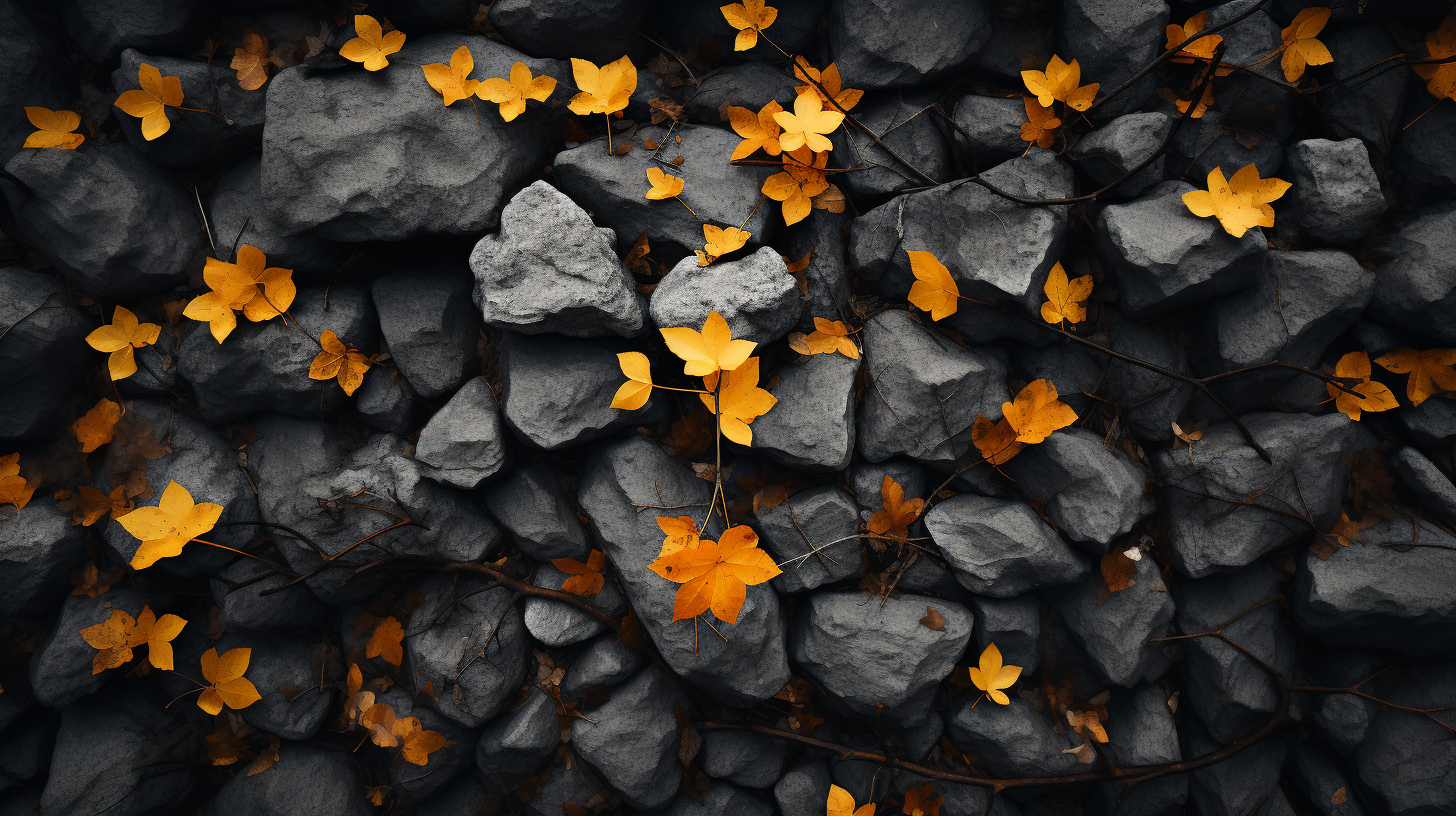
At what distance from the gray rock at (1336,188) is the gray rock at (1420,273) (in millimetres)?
84

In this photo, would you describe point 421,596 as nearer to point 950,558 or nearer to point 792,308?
point 792,308

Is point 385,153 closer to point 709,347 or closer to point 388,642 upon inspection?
point 709,347

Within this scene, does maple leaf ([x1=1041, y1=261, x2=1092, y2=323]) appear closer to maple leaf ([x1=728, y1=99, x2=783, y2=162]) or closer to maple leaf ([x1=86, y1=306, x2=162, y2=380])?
maple leaf ([x1=728, y1=99, x2=783, y2=162])

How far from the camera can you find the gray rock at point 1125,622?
69.3 inches

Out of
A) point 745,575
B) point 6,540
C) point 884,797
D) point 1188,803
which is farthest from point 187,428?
point 1188,803

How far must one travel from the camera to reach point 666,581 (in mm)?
1727

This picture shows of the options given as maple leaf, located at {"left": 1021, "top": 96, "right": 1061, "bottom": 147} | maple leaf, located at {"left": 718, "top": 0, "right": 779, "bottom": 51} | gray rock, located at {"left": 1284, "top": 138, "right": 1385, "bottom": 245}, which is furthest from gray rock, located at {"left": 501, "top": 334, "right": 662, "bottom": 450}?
gray rock, located at {"left": 1284, "top": 138, "right": 1385, "bottom": 245}

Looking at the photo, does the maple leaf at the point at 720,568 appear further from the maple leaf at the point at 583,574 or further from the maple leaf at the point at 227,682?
the maple leaf at the point at 227,682

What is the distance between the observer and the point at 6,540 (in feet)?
5.63

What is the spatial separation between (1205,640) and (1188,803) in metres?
0.59

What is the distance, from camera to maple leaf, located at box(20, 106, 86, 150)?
1.66m

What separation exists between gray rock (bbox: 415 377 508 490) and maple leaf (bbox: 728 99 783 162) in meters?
1.04

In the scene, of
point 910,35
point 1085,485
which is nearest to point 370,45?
point 910,35

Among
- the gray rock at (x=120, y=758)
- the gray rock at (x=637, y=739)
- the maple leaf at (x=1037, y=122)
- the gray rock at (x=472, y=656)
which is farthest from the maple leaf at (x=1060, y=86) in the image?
the gray rock at (x=120, y=758)
